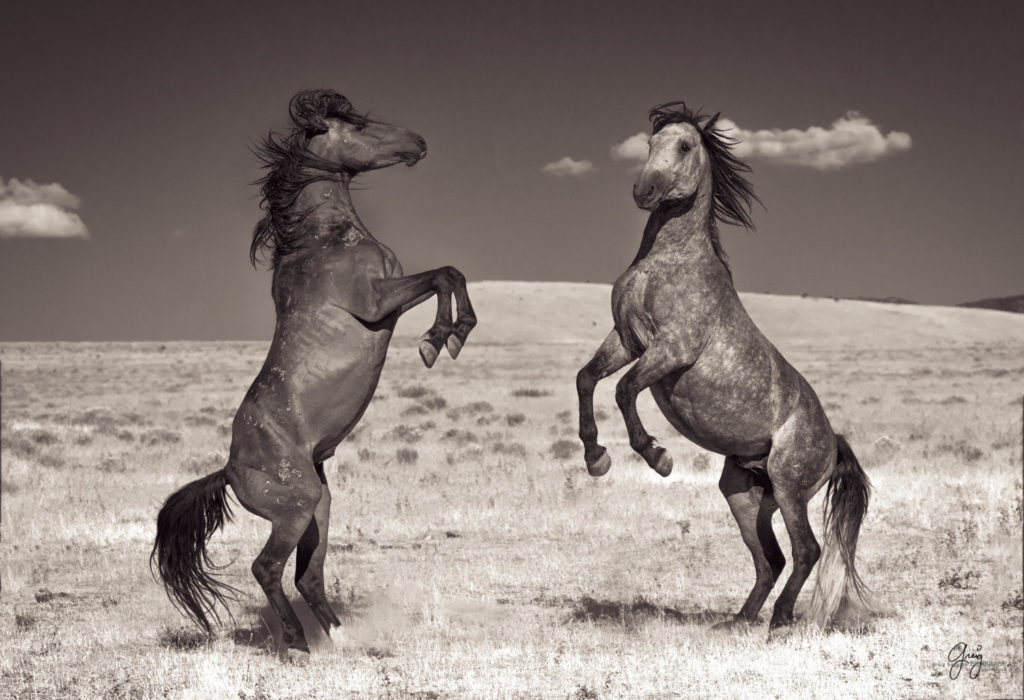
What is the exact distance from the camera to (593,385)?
22.3ft

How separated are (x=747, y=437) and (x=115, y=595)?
563 cm

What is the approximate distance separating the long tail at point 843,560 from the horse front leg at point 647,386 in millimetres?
1545

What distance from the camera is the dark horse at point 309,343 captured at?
6.85 m

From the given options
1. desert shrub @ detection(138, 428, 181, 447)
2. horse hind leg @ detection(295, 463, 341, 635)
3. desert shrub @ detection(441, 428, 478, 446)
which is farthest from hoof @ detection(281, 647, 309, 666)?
desert shrub @ detection(138, 428, 181, 447)

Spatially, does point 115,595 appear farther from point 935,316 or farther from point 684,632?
point 935,316

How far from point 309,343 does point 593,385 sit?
6.14ft

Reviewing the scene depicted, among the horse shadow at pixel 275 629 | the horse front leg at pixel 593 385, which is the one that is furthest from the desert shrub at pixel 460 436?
the horse front leg at pixel 593 385

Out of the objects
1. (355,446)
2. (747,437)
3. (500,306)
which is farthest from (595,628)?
(500,306)

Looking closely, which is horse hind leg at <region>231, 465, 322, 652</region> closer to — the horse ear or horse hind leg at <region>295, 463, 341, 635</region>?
horse hind leg at <region>295, 463, 341, 635</region>

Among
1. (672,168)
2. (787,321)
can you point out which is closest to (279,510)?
(672,168)

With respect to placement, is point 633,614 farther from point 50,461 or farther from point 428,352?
point 50,461

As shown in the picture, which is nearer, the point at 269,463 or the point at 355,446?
the point at 269,463

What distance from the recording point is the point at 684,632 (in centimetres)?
743

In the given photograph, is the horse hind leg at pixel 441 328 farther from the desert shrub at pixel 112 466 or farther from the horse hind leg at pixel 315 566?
the desert shrub at pixel 112 466
